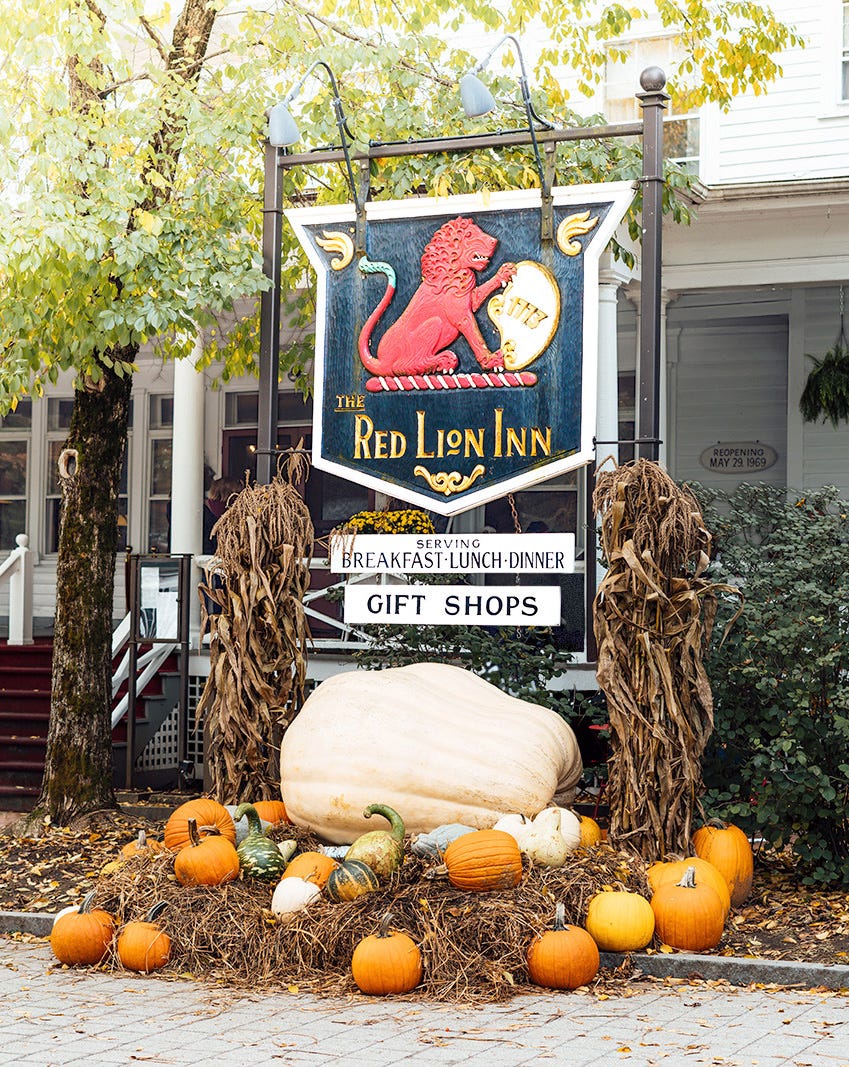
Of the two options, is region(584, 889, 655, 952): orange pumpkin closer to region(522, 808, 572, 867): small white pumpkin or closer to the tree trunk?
region(522, 808, 572, 867): small white pumpkin

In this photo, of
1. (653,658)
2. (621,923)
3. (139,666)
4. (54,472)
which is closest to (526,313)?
(653,658)

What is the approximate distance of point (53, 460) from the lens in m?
16.1

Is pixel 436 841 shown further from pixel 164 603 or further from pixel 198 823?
pixel 164 603

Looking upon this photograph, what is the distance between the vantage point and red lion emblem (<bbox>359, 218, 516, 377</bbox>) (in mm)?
7230

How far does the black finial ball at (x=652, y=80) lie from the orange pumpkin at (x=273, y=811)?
13.6ft

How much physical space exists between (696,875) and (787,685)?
4.25 feet

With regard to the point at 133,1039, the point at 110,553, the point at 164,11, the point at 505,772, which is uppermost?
the point at 164,11

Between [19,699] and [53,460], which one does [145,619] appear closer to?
[19,699]

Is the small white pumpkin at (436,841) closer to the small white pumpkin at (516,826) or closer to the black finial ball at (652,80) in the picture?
the small white pumpkin at (516,826)

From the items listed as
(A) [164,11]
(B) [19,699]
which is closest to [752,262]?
(A) [164,11]

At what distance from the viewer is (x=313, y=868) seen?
6199 mm

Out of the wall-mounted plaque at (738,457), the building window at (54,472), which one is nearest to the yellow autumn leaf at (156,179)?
the wall-mounted plaque at (738,457)

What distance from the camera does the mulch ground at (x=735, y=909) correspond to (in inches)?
238

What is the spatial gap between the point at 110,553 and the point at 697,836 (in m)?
4.58
